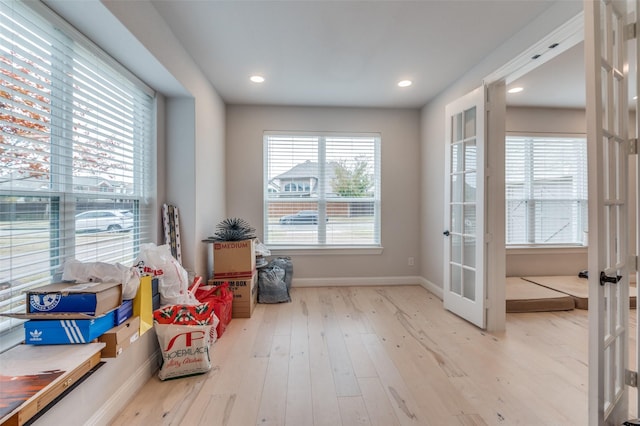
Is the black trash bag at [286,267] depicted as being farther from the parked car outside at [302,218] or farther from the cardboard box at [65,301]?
the cardboard box at [65,301]

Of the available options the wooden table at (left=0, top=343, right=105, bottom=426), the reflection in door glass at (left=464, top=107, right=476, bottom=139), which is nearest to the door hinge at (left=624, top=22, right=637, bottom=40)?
the reflection in door glass at (left=464, top=107, right=476, bottom=139)

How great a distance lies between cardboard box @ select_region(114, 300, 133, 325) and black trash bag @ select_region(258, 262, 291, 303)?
1.97 metres

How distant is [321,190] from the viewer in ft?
13.5

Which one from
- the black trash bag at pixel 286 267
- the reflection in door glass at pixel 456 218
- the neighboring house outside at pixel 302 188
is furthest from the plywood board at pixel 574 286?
the black trash bag at pixel 286 267

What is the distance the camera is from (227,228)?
313 cm

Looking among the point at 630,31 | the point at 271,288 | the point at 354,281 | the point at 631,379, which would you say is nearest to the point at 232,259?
the point at 271,288

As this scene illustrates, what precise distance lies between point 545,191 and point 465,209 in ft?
7.53

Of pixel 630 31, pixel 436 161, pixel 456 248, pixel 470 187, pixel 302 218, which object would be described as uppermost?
pixel 630 31

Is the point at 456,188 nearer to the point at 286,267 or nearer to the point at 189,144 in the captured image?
the point at 286,267

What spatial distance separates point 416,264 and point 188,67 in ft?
12.4

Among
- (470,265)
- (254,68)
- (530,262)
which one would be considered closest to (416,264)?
(470,265)

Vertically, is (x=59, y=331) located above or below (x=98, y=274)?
below

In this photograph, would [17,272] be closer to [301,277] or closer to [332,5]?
[332,5]

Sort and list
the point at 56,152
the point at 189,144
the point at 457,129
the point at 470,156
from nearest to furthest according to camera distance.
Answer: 1. the point at 56,152
2. the point at 189,144
3. the point at 470,156
4. the point at 457,129
